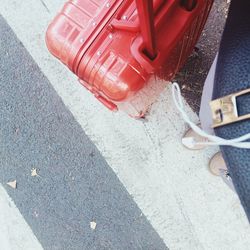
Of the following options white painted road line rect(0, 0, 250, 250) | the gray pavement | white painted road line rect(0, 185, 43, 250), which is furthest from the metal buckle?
white painted road line rect(0, 185, 43, 250)

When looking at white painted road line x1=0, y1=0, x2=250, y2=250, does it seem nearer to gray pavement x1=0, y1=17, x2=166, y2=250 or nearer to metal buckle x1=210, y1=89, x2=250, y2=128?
gray pavement x1=0, y1=17, x2=166, y2=250

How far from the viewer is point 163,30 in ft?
5.05

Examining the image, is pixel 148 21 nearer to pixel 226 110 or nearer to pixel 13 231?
pixel 226 110

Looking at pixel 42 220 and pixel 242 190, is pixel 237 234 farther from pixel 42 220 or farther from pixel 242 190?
pixel 242 190

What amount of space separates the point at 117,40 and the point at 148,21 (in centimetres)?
23

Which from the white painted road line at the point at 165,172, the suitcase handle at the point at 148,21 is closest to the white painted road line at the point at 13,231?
the white painted road line at the point at 165,172

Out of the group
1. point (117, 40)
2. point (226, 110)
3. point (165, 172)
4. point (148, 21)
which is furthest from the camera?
point (165, 172)

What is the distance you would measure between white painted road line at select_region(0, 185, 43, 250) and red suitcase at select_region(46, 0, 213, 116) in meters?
0.88

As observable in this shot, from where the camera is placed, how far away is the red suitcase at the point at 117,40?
4.96ft

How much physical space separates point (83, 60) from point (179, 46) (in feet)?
1.26

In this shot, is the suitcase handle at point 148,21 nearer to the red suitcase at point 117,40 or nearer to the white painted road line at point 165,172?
the red suitcase at point 117,40

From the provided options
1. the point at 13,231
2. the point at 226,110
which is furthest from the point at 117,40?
the point at 13,231

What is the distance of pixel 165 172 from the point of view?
2.13 metres

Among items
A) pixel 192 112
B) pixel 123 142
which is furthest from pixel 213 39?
pixel 123 142
